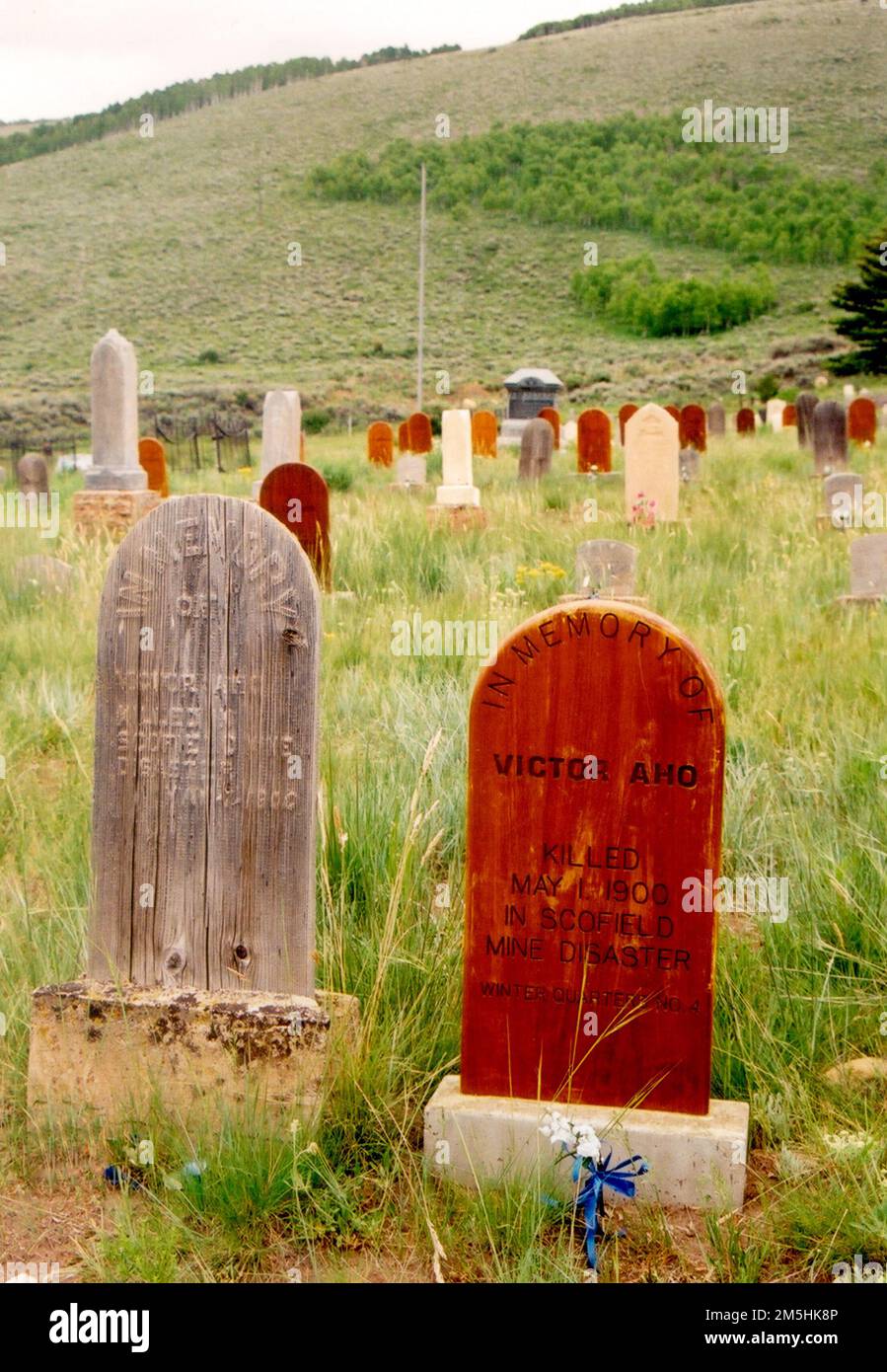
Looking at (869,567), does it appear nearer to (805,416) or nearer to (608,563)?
(608,563)

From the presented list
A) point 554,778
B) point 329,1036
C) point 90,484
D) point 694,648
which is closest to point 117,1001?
point 329,1036

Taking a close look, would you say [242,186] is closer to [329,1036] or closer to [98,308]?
[98,308]

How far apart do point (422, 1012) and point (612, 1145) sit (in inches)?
22.2

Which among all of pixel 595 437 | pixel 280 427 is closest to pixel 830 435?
pixel 595 437

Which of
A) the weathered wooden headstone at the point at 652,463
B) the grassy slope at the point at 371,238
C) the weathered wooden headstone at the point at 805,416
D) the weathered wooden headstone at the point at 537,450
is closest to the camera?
the weathered wooden headstone at the point at 652,463

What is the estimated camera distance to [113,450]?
12.2 meters

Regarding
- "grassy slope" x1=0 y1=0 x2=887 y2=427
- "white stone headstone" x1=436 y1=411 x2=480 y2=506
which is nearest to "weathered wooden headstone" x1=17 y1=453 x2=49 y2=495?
"white stone headstone" x1=436 y1=411 x2=480 y2=506

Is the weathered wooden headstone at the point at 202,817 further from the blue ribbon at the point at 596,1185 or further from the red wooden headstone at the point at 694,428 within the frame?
the red wooden headstone at the point at 694,428

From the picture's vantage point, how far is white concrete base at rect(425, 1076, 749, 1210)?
2645mm

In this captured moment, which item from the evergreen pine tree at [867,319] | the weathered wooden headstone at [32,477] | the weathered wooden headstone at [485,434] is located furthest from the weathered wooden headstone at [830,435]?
the evergreen pine tree at [867,319]

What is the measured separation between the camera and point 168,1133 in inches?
111

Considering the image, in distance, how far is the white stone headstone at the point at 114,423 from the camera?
1204 centimetres

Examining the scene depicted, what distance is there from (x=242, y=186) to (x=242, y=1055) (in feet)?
232

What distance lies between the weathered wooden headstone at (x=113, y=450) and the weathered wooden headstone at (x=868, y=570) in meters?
6.64
